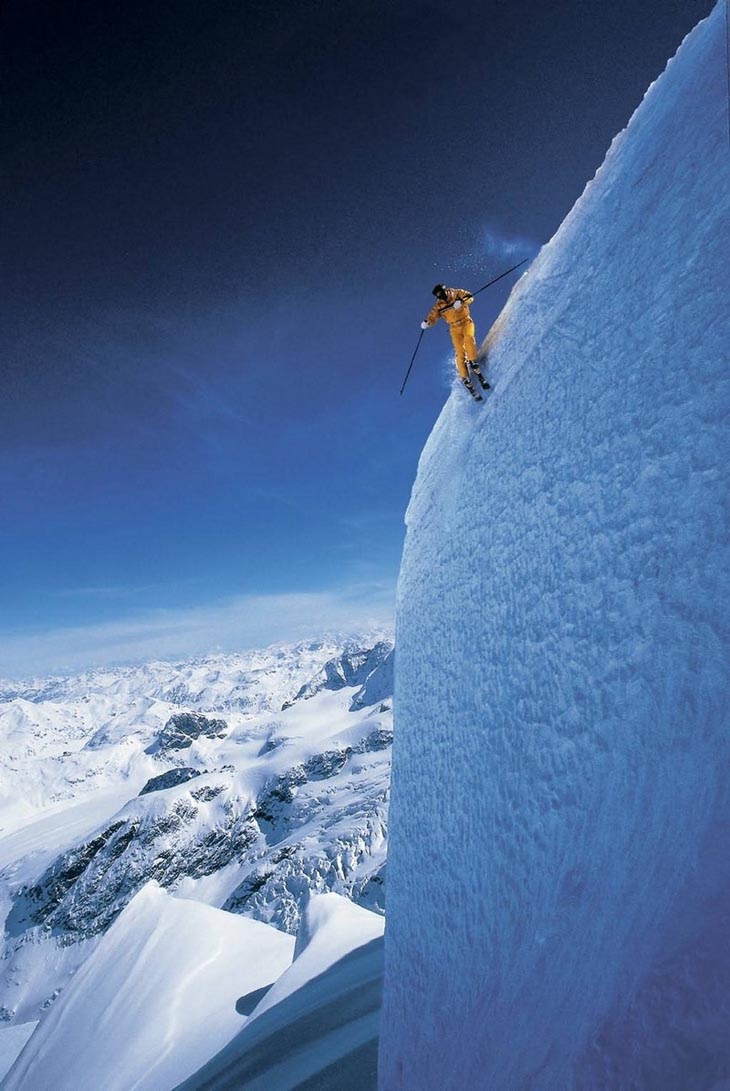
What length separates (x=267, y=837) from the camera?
385 ft

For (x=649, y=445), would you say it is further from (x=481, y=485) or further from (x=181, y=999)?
(x=181, y=999)

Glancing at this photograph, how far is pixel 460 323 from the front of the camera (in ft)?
17.5

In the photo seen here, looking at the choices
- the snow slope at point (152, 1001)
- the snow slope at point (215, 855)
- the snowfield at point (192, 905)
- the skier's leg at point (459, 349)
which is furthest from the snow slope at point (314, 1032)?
the snow slope at point (215, 855)

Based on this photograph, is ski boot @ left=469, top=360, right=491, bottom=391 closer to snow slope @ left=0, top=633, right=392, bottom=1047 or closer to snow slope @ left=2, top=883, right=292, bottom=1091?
snow slope @ left=2, top=883, right=292, bottom=1091

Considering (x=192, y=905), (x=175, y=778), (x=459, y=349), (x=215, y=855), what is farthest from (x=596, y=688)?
(x=175, y=778)

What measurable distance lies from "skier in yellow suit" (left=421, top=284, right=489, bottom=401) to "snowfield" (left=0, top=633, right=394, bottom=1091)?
7.67 meters

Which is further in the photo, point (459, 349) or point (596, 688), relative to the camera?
point (459, 349)

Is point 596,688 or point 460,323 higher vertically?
point 460,323

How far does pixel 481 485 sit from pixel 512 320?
1847 mm

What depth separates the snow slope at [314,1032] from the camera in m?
5.24

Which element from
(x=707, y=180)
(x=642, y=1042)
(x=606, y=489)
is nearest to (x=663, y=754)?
(x=642, y=1042)

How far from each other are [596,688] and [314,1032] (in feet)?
23.4

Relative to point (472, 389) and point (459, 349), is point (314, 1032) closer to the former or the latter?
point (472, 389)

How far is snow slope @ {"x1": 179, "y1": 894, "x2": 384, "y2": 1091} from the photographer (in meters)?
5.24
